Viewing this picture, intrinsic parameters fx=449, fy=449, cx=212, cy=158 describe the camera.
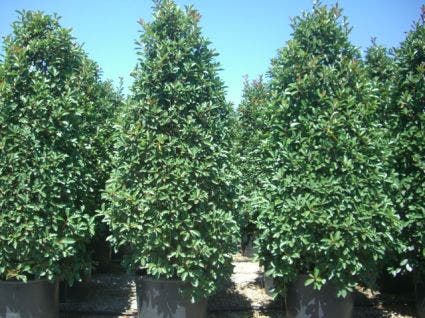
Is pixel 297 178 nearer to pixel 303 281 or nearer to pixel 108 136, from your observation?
pixel 303 281

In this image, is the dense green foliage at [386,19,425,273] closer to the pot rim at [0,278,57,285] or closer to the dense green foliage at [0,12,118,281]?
the dense green foliage at [0,12,118,281]

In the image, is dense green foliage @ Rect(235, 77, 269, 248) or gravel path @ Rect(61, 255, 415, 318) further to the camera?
dense green foliage @ Rect(235, 77, 269, 248)

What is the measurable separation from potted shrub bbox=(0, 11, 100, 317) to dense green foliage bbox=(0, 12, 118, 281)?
1 cm

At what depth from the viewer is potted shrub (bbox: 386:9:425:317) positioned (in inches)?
219

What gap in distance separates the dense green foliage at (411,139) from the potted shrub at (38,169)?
3.97 metres

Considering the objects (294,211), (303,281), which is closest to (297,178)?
(294,211)

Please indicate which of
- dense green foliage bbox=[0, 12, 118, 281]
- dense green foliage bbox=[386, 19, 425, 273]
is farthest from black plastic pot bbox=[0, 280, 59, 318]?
dense green foliage bbox=[386, 19, 425, 273]

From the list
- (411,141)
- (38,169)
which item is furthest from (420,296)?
(38,169)

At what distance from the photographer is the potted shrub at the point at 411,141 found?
219 inches

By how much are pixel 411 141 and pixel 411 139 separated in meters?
0.03

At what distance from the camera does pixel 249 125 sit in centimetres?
927

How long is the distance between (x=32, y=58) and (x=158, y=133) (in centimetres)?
187

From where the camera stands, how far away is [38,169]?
5133 mm

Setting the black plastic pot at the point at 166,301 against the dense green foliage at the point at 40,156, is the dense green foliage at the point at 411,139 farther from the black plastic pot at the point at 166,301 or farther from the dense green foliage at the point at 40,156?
the dense green foliage at the point at 40,156
